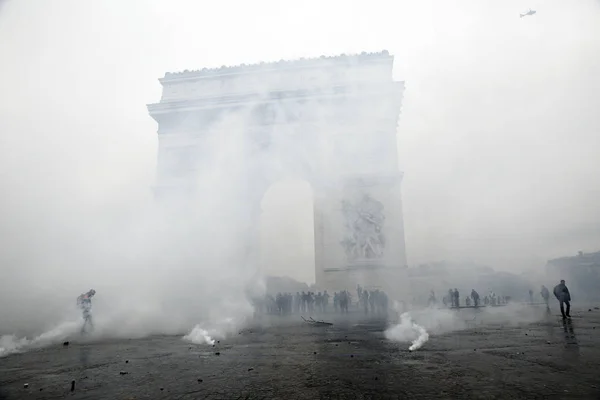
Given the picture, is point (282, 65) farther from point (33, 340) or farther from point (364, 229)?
point (33, 340)

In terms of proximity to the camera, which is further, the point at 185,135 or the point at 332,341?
the point at 185,135

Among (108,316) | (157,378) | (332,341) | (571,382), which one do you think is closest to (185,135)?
(108,316)

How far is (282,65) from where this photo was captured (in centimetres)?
1845

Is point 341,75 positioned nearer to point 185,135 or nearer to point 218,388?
point 185,135

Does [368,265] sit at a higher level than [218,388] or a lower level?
higher

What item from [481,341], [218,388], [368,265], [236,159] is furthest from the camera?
[236,159]

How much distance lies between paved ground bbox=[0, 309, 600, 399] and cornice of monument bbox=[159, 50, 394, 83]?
15361 mm

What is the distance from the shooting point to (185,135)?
1866 centimetres

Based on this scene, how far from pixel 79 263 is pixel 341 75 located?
1465cm

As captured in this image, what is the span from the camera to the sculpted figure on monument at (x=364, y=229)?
16.5 m

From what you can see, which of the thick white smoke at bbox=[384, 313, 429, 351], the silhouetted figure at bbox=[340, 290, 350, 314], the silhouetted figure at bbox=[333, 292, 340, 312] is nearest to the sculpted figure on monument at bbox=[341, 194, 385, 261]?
the silhouetted figure at bbox=[333, 292, 340, 312]

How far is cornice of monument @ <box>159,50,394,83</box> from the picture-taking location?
1798 cm

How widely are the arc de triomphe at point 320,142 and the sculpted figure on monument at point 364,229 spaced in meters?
0.05

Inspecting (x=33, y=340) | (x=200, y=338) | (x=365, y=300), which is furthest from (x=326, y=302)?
(x=33, y=340)
